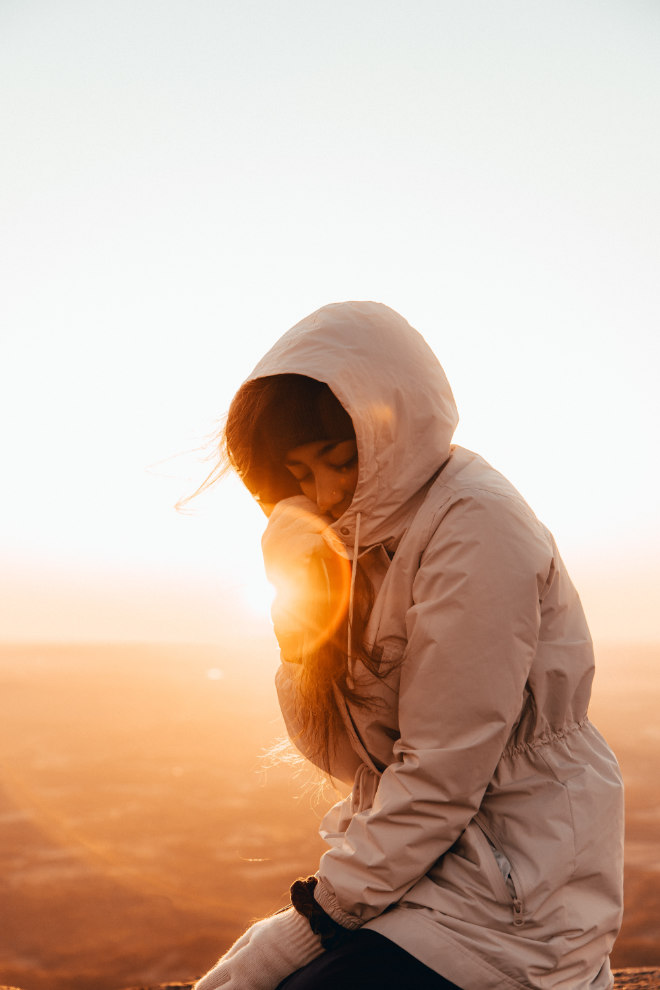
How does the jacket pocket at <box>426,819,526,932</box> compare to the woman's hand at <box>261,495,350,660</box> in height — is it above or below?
below

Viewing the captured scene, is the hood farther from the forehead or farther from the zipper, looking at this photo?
the zipper

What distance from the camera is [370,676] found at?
1874 mm

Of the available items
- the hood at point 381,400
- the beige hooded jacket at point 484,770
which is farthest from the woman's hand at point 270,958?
the hood at point 381,400

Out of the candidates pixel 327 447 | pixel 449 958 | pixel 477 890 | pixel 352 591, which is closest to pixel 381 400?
pixel 327 447

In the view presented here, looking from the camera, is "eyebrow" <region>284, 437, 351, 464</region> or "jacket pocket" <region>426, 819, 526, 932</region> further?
"eyebrow" <region>284, 437, 351, 464</region>

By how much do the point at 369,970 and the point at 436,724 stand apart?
0.54m

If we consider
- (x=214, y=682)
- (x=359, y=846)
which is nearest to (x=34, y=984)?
(x=359, y=846)

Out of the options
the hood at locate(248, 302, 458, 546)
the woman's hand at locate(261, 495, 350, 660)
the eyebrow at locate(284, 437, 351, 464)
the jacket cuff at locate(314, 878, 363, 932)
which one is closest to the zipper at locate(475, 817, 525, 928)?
the jacket cuff at locate(314, 878, 363, 932)

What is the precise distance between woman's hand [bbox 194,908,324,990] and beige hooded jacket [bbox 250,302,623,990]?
11 centimetres

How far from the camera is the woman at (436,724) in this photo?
1.60 m

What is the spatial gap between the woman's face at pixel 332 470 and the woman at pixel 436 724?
0.02 meters

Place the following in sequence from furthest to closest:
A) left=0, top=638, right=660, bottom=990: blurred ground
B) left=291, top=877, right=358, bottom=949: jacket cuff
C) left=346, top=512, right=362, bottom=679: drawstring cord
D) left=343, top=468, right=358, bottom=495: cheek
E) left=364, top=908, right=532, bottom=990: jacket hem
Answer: left=0, top=638, right=660, bottom=990: blurred ground, left=343, top=468, right=358, bottom=495: cheek, left=346, top=512, right=362, bottom=679: drawstring cord, left=291, top=877, right=358, bottom=949: jacket cuff, left=364, top=908, right=532, bottom=990: jacket hem

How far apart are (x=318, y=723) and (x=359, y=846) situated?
422 mm

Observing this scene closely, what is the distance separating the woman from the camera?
1601mm
